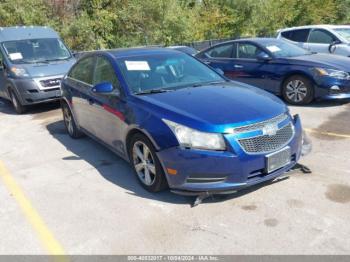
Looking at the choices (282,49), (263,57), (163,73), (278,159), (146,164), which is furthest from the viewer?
(282,49)

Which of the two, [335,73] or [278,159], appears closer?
[278,159]

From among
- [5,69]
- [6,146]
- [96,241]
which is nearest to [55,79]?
[5,69]

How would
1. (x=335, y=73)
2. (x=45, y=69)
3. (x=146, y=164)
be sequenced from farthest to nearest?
(x=45, y=69)
(x=335, y=73)
(x=146, y=164)

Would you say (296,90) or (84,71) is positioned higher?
(84,71)

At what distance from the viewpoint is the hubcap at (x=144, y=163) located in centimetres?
430

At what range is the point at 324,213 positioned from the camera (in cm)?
378

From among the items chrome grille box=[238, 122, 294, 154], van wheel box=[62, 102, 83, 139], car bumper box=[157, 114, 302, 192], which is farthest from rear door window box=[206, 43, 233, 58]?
car bumper box=[157, 114, 302, 192]

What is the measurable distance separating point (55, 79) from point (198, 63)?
4773 millimetres

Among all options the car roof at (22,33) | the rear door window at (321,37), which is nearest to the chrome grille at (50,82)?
the car roof at (22,33)

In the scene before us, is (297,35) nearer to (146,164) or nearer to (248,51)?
(248,51)

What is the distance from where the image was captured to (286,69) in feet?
26.2

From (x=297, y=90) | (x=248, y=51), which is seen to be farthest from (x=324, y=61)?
(x=248, y=51)

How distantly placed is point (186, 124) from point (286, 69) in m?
4.78

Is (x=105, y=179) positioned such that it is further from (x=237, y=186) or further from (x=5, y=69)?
(x=5, y=69)
